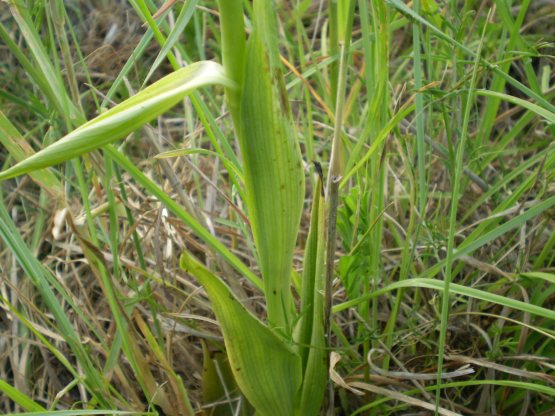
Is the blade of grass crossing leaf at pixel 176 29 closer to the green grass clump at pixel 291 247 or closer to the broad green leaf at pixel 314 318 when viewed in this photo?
the green grass clump at pixel 291 247

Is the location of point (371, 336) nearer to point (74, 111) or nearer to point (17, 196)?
point (74, 111)

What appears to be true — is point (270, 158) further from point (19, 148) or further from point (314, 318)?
point (19, 148)

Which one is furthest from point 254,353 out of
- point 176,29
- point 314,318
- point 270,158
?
point 176,29

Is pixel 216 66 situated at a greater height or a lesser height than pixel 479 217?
greater

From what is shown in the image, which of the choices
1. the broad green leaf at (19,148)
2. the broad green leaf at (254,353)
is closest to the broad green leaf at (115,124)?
the broad green leaf at (254,353)

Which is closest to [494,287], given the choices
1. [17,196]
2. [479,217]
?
[479,217]

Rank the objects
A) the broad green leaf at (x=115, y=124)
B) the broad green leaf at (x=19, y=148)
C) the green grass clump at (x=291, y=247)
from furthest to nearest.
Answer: the broad green leaf at (x=19, y=148), the green grass clump at (x=291, y=247), the broad green leaf at (x=115, y=124)
